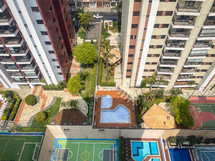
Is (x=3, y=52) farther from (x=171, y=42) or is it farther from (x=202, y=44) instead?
(x=202, y=44)

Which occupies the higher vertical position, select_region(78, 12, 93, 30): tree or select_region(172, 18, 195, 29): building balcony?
select_region(78, 12, 93, 30): tree

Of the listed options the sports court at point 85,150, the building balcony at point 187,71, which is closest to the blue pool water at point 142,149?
the sports court at point 85,150

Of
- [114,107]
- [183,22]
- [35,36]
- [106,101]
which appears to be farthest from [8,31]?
[183,22]

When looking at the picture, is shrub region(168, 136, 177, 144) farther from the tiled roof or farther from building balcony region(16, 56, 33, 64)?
building balcony region(16, 56, 33, 64)

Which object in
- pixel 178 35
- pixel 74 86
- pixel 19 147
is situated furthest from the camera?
pixel 74 86

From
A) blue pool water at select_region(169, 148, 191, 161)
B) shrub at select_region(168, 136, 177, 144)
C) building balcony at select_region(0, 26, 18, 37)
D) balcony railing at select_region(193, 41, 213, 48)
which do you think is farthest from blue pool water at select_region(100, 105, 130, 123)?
building balcony at select_region(0, 26, 18, 37)

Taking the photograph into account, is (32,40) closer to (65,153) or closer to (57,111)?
(57,111)
